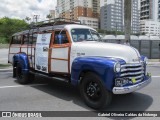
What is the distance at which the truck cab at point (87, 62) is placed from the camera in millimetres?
5879

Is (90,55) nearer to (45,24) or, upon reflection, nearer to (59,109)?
(59,109)

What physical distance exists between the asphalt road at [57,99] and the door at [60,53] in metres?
0.86

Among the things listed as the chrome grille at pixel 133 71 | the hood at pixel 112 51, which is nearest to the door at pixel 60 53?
the hood at pixel 112 51

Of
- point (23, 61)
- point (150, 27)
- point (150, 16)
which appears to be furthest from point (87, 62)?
point (150, 16)

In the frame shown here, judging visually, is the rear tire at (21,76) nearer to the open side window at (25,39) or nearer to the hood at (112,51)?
the open side window at (25,39)

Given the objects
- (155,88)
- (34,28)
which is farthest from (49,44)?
(155,88)

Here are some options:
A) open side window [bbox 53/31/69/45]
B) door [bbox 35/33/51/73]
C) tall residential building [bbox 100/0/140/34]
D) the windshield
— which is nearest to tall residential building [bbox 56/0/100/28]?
tall residential building [bbox 100/0/140/34]

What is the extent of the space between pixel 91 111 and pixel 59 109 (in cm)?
82

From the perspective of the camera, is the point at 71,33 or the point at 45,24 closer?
the point at 71,33

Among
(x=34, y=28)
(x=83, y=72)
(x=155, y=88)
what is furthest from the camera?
(x=34, y=28)

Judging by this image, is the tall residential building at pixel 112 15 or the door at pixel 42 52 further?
the tall residential building at pixel 112 15

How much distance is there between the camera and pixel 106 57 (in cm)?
618

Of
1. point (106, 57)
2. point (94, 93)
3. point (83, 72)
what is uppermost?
point (106, 57)

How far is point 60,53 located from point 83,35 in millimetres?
894
